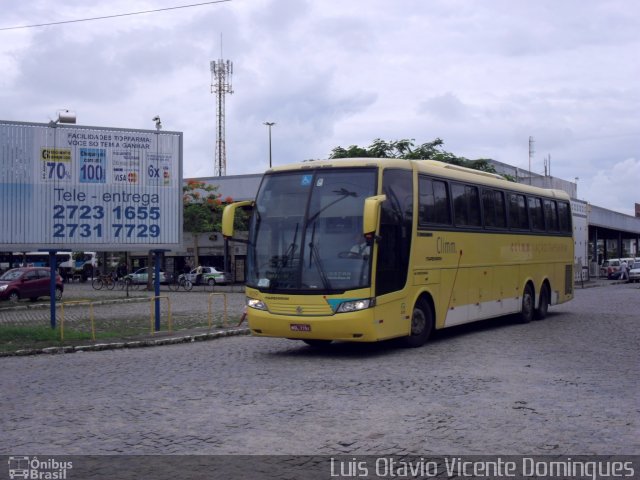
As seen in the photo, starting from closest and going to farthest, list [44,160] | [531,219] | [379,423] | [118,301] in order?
[379,423], [44,160], [531,219], [118,301]

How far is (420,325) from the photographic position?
51.0 feet

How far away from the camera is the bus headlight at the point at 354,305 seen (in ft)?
44.4

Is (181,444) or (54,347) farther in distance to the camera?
(54,347)

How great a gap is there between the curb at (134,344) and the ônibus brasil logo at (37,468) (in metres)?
9.43

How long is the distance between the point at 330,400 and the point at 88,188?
12.2m

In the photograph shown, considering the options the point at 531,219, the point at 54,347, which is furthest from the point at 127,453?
the point at 531,219

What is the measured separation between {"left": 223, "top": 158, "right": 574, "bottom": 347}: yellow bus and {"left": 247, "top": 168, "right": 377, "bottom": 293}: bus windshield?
0.02m

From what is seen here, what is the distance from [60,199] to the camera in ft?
64.5

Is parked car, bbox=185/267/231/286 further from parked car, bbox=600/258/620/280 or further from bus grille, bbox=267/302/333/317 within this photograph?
bus grille, bbox=267/302/333/317

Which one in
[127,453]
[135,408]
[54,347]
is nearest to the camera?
[127,453]

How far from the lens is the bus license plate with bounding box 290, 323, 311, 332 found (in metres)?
13.7

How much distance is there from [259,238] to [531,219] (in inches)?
390

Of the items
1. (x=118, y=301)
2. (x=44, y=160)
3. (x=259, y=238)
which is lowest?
(x=118, y=301)

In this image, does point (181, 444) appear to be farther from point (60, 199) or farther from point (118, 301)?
point (118, 301)
